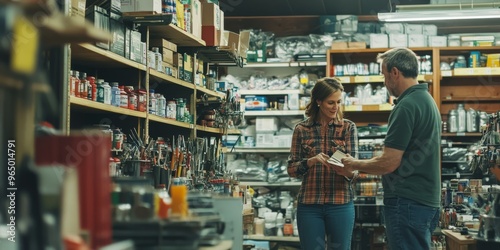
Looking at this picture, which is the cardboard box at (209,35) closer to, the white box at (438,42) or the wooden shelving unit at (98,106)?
the wooden shelving unit at (98,106)

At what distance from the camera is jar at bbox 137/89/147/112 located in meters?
4.44

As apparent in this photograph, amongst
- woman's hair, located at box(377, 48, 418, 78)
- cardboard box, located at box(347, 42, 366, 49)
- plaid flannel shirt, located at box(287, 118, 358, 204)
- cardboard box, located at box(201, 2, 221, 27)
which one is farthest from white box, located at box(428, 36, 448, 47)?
→ woman's hair, located at box(377, 48, 418, 78)

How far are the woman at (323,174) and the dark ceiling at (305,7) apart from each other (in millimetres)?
4633

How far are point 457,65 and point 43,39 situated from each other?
24.9ft

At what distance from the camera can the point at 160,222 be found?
1666 mm

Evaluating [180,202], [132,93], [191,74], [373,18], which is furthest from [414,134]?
[373,18]

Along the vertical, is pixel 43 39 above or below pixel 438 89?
below

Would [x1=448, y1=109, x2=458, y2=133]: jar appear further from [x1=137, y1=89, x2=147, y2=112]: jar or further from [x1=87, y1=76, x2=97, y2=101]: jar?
[x1=87, y1=76, x2=97, y2=101]: jar

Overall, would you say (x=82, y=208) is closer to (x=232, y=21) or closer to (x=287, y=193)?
(x=287, y=193)

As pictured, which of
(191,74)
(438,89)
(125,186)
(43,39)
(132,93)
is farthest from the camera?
(438,89)

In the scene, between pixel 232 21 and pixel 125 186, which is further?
pixel 232 21

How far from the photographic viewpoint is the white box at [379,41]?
834cm

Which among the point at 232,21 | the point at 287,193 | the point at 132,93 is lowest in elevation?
the point at 287,193

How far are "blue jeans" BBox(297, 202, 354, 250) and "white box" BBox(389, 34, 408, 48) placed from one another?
4489 millimetres
